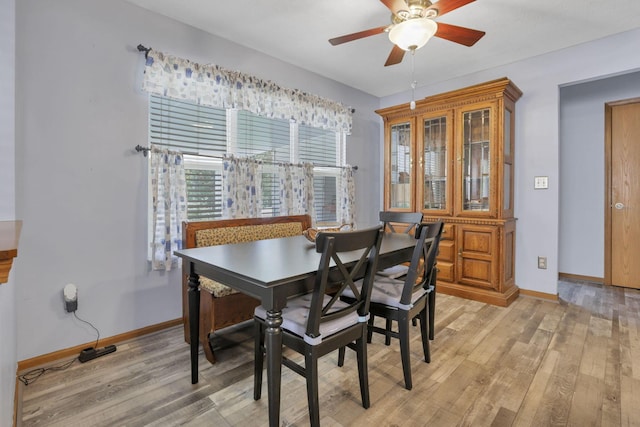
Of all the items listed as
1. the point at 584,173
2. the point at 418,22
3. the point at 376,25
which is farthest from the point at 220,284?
the point at 584,173

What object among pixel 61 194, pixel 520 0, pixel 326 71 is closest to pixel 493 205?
pixel 520 0

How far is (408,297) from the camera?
5.90 ft

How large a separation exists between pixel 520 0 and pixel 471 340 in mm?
2590

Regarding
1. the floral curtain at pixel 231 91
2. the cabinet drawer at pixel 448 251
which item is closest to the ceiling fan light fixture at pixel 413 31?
the floral curtain at pixel 231 91

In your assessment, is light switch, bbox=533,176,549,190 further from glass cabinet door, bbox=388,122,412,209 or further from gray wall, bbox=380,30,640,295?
glass cabinet door, bbox=388,122,412,209

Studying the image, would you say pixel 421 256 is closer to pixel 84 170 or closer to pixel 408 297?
pixel 408 297

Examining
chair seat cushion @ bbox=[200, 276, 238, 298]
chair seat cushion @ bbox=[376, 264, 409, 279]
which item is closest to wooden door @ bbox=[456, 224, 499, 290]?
chair seat cushion @ bbox=[376, 264, 409, 279]

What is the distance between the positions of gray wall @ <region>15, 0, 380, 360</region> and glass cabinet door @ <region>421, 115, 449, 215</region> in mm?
2676

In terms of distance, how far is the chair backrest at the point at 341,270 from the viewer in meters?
1.33

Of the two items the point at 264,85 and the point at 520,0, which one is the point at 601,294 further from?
the point at 264,85

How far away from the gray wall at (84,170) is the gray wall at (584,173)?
14.6ft

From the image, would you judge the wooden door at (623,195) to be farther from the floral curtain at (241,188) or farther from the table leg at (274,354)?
the table leg at (274,354)

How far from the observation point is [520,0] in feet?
7.84

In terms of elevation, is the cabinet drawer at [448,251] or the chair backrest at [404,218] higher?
the chair backrest at [404,218]
